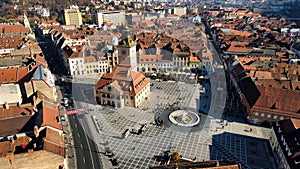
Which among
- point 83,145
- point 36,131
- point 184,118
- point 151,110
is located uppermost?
point 36,131

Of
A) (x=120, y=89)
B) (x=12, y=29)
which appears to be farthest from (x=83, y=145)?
(x=12, y=29)

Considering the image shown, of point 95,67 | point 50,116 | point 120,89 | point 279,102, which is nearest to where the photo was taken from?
point 50,116

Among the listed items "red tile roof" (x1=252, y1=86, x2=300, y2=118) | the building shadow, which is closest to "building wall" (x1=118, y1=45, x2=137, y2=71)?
the building shadow

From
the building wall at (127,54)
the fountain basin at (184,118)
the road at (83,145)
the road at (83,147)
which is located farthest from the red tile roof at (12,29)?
the fountain basin at (184,118)

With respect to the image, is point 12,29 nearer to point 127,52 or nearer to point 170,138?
point 127,52

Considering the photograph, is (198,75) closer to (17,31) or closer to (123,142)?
(123,142)

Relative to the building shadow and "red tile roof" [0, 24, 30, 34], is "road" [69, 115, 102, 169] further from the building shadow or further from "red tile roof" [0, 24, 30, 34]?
"red tile roof" [0, 24, 30, 34]

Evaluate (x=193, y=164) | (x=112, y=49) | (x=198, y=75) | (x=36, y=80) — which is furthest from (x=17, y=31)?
(x=193, y=164)
